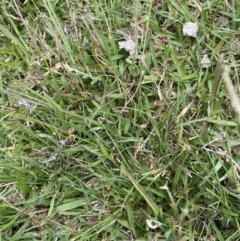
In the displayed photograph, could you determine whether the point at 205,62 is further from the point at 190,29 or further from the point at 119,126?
the point at 119,126

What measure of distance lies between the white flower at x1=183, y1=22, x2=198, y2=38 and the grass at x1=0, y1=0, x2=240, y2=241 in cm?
2

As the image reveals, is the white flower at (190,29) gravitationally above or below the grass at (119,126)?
above

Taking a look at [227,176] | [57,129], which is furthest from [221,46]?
[57,129]

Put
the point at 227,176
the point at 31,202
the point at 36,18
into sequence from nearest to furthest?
the point at 227,176, the point at 31,202, the point at 36,18

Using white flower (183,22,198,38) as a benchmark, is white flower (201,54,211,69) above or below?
below

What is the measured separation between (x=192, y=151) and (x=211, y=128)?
119mm

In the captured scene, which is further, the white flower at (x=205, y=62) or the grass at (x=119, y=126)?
the white flower at (x=205, y=62)

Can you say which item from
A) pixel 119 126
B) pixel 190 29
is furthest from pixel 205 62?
pixel 119 126

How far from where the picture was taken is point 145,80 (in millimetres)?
1470

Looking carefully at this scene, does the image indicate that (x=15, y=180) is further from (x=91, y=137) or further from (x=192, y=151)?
(x=192, y=151)

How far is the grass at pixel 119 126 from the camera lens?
1360 mm

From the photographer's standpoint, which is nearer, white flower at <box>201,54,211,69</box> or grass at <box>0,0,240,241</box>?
grass at <box>0,0,240,241</box>

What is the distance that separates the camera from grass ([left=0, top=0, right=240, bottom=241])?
136 centimetres

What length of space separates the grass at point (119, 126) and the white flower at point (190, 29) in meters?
0.02
